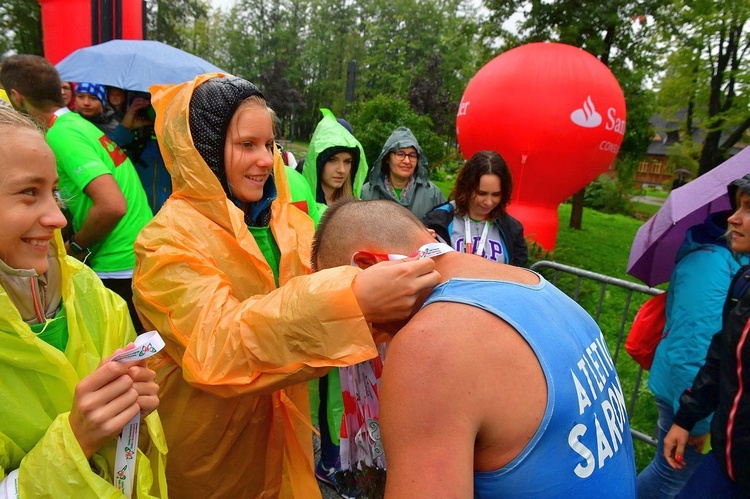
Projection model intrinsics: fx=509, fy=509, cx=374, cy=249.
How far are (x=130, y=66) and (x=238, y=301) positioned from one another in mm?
3808

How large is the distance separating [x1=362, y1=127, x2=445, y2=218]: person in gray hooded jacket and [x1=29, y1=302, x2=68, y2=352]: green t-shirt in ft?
11.6

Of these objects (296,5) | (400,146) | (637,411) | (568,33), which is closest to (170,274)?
(400,146)

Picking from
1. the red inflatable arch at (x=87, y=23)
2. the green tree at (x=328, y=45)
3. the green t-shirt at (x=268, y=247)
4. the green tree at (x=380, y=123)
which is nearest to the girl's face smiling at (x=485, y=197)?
the green t-shirt at (x=268, y=247)

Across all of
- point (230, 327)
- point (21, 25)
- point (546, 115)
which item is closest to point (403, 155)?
point (230, 327)

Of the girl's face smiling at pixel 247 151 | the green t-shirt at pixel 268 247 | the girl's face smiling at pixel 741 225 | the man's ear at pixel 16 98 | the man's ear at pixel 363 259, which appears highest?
the man's ear at pixel 16 98

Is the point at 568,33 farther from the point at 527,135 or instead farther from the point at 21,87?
the point at 21,87

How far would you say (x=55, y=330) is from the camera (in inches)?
54.4

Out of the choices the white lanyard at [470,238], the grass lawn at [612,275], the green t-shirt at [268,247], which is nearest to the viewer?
the green t-shirt at [268,247]

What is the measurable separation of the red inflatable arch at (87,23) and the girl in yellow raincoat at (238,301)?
16.2ft

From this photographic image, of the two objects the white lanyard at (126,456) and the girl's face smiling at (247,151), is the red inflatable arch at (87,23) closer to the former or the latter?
the girl's face smiling at (247,151)

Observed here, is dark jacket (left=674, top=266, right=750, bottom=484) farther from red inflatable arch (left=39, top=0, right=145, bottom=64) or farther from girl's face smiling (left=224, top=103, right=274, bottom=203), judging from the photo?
red inflatable arch (left=39, top=0, right=145, bottom=64)

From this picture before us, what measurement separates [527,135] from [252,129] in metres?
7.70

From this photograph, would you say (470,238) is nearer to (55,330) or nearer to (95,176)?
(95,176)

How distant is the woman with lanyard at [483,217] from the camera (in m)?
3.99
